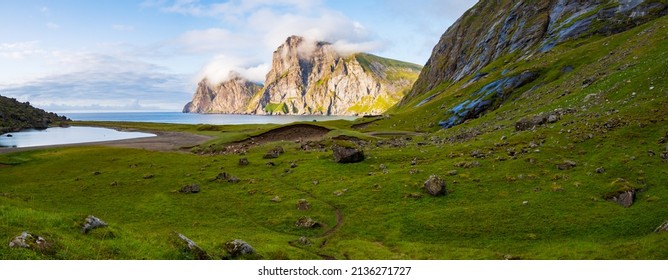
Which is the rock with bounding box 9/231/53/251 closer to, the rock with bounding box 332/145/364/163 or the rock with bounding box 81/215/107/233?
the rock with bounding box 81/215/107/233

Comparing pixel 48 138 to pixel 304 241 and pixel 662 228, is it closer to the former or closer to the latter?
pixel 304 241

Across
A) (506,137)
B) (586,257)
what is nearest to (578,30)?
(506,137)

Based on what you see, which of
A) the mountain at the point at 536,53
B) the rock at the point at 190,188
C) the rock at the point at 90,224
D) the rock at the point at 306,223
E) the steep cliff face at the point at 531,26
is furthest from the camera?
the steep cliff face at the point at 531,26

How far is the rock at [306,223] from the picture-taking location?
29766 mm

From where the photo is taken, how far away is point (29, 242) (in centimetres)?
1499

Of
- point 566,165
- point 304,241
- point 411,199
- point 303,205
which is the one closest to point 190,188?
point 303,205

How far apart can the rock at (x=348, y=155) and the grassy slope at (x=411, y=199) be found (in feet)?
4.50

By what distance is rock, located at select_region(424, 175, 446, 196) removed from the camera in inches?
1300

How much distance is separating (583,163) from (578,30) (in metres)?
100

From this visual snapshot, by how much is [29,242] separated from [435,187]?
26.2 meters

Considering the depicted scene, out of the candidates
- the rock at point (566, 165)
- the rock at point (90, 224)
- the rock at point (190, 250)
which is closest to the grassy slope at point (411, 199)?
the rock at point (190, 250)

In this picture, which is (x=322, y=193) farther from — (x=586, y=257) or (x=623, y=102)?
(x=623, y=102)

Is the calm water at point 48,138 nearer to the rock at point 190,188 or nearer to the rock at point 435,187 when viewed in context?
the rock at point 190,188

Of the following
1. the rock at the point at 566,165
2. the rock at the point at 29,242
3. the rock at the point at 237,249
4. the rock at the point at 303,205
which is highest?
the rock at the point at 566,165
